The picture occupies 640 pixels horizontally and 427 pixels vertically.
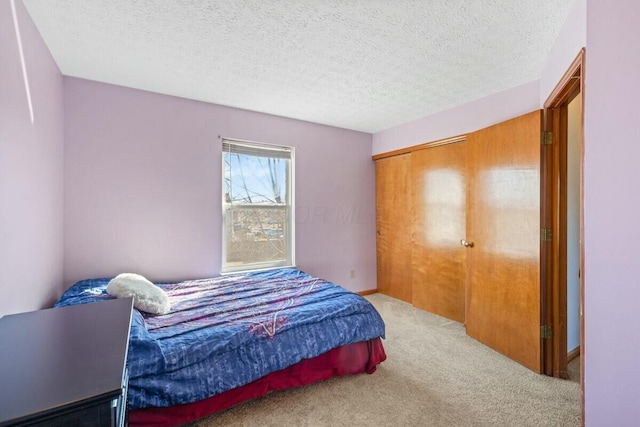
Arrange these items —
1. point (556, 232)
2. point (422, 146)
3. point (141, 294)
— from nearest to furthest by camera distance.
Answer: point (141, 294), point (556, 232), point (422, 146)

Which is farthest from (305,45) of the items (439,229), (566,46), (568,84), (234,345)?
(439,229)

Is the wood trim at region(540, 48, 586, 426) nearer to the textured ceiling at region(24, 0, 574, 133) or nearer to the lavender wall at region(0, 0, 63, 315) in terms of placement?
the textured ceiling at region(24, 0, 574, 133)

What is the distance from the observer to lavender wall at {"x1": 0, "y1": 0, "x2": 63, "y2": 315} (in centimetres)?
139

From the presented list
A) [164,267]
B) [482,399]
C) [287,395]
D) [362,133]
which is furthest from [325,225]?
[482,399]

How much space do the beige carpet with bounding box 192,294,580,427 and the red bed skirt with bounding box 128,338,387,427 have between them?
8cm

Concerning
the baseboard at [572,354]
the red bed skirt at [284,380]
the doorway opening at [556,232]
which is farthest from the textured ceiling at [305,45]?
the baseboard at [572,354]

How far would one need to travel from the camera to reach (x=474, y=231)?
2703 millimetres

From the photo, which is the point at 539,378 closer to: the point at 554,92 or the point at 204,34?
the point at 554,92

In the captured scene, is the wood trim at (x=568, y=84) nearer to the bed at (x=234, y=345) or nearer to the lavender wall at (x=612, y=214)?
the lavender wall at (x=612, y=214)

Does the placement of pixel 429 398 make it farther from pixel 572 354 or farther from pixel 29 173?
pixel 29 173

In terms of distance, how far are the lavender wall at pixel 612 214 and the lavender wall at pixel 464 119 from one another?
1327 millimetres

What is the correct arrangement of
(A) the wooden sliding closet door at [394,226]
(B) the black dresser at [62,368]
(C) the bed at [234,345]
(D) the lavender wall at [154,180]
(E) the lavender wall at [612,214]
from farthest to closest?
(A) the wooden sliding closet door at [394,226] → (D) the lavender wall at [154,180] → (C) the bed at [234,345] → (E) the lavender wall at [612,214] → (B) the black dresser at [62,368]

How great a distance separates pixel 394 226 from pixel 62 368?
11.9 ft

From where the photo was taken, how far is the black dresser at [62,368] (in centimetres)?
61
